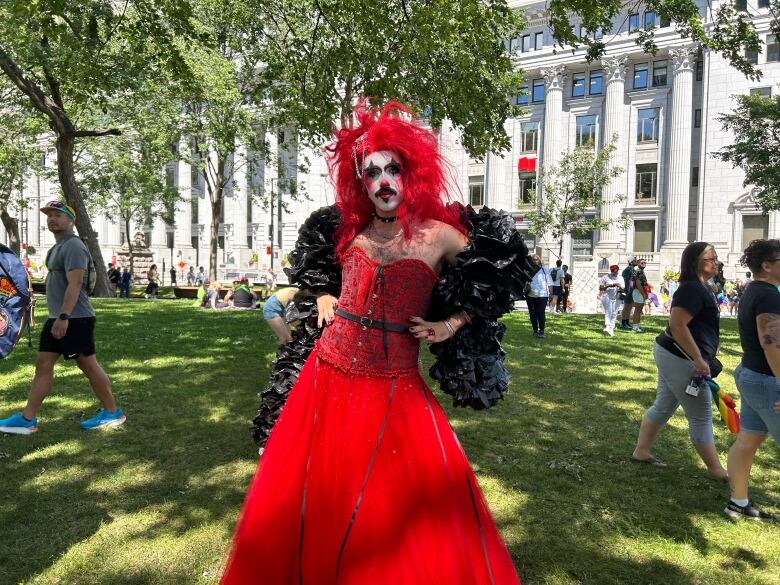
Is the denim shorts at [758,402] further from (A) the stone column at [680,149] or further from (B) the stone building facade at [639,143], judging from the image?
(A) the stone column at [680,149]

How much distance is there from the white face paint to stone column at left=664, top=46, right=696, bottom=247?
135ft

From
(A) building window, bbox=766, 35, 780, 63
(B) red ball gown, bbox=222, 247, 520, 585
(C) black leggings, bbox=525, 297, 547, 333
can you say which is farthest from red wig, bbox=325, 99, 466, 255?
(A) building window, bbox=766, 35, 780, 63

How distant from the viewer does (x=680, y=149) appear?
3912 centimetres

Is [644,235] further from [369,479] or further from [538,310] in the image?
[369,479]

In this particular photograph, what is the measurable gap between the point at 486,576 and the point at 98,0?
13582 mm

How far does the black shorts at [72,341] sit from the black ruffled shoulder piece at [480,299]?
146 inches

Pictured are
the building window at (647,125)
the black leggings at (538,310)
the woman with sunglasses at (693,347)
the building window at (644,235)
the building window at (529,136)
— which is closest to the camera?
the woman with sunglasses at (693,347)

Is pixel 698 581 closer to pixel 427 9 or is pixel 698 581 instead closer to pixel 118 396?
pixel 118 396

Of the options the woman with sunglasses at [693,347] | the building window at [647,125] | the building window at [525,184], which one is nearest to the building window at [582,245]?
the building window at [525,184]

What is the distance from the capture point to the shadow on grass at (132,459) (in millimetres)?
3662

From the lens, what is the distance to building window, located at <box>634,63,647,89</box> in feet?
135

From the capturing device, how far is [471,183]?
155 ft

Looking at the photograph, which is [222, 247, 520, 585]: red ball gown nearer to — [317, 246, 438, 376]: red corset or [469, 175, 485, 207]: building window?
[317, 246, 438, 376]: red corset

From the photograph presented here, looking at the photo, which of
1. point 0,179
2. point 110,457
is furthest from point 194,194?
point 110,457
